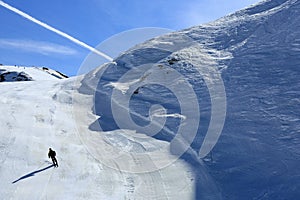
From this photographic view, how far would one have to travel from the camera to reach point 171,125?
830 inches

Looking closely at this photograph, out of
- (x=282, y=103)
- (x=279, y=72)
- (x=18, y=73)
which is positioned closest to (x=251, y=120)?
(x=282, y=103)

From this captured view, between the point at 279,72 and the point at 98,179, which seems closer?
the point at 98,179

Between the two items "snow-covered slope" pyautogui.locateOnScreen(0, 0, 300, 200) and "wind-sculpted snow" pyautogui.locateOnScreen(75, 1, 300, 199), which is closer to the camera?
"snow-covered slope" pyautogui.locateOnScreen(0, 0, 300, 200)

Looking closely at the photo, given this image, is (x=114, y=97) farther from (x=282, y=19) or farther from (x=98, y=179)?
(x=282, y=19)

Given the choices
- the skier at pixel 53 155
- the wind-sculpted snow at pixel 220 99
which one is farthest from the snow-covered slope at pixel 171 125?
the skier at pixel 53 155

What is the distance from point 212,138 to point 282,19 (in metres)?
22.9

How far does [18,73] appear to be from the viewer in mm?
67312

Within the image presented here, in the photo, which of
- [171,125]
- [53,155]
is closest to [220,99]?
[171,125]

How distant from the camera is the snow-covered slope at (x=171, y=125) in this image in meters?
14.4

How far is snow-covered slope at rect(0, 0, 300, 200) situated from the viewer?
14.4 meters

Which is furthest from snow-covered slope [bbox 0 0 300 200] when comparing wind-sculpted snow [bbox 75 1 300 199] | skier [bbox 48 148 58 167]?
skier [bbox 48 148 58 167]

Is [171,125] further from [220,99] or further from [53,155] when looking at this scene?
[53,155]

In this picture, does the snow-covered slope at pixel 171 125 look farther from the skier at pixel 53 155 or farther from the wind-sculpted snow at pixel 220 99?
the skier at pixel 53 155

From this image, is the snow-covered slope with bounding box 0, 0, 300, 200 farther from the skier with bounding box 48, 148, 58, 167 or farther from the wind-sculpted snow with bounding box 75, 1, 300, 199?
the skier with bounding box 48, 148, 58, 167
